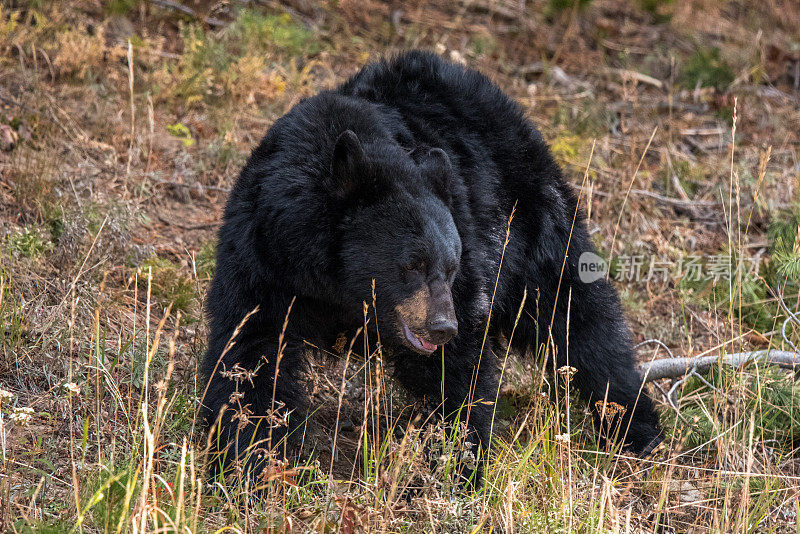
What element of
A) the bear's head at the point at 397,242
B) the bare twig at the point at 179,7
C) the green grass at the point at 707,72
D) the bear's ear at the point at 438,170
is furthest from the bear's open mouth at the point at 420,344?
the green grass at the point at 707,72

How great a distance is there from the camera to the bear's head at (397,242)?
3.30 meters

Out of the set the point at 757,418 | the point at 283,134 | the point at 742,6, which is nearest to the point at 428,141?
the point at 283,134

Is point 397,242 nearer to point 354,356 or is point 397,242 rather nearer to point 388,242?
point 388,242

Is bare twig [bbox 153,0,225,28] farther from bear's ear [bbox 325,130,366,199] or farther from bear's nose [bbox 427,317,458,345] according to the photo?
bear's nose [bbox 427,317,458,345]

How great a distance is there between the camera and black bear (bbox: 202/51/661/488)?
11.0ft

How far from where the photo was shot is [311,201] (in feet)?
11.0

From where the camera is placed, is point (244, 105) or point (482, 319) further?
point (244, 105)

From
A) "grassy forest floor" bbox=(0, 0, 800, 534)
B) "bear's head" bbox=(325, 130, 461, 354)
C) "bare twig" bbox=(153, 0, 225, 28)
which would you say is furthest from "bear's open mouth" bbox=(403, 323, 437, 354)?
"bare twig" bbox=(153, 0, 225, 28)

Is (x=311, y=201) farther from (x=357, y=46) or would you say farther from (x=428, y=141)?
(x=357, y=46)

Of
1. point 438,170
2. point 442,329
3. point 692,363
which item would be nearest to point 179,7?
point 438,170

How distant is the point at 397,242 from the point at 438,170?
1.22 feet

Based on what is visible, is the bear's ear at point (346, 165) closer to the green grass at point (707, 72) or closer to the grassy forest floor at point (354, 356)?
the grassy forest floor at point (354, 356)

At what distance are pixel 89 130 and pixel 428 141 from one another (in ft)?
11.2

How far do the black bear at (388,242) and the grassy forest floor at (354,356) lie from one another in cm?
27
